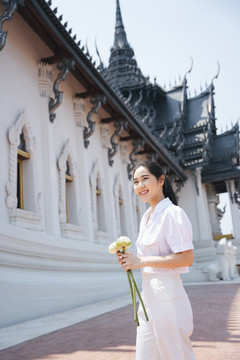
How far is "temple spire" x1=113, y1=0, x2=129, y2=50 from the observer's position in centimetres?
2090

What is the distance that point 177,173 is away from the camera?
48.0ft

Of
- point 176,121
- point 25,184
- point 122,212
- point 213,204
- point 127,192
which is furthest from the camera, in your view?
point 213,204

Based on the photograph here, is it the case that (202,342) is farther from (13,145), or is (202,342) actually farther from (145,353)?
(13,145)

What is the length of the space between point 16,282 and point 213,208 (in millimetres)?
16592

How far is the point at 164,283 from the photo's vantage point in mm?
1489

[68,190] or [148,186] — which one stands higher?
[68,190]

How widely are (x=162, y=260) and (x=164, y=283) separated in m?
0.09

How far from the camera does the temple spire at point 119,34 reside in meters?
20.9

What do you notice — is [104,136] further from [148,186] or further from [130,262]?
[130,262]

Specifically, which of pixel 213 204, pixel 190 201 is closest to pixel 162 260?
pixel 190 201

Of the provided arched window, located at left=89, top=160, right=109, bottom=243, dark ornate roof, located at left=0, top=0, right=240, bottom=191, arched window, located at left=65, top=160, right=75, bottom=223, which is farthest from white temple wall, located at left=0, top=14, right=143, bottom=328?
dark ornate roof, located at left=0, top=0, right=240, bottom=191

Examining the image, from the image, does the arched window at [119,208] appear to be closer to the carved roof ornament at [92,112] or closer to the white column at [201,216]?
the carved roof ornament at [92,112]

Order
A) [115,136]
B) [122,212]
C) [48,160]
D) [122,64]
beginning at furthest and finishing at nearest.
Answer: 1. [122,64]
2. [122,212]
3. [115,136]
4. [48,160]

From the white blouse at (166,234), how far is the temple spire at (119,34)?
66.0 feet
